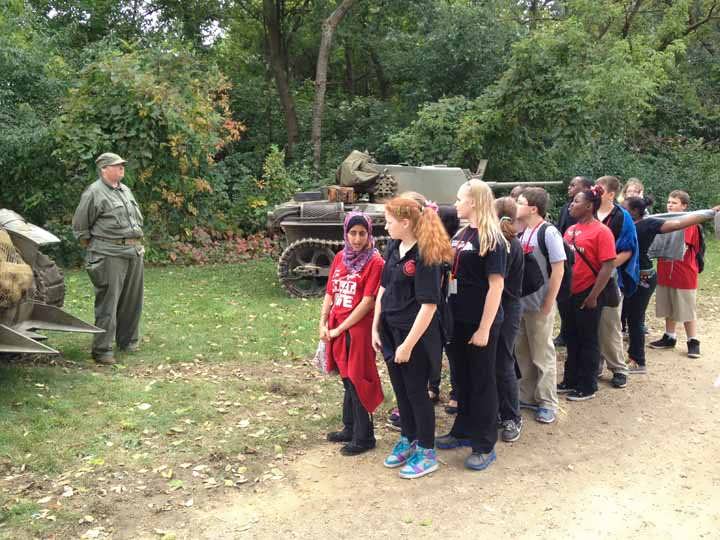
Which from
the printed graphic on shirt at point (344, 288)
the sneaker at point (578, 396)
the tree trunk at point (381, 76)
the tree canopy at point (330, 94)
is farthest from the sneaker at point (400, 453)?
the tree trunk at point (381, 76)

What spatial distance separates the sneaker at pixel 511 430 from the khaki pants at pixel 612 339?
62.2 inches

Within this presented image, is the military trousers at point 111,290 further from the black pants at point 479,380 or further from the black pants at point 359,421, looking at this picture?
the black pants at point 479,380

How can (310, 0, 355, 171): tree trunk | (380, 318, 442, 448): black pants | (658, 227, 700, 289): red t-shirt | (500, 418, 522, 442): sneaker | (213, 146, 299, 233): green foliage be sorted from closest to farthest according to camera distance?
(380, 318, 442, 448): black pants < (500, 418, 522, 442): sneaker < (658, 227, 700, 289): red t-shirt < (213, 146, 299, 233): green foliage < (310, 0, 355, 171): tree trunk

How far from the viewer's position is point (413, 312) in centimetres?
438

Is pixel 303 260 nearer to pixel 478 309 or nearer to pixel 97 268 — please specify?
pixel 97 268

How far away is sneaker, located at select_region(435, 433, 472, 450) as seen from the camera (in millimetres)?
5078

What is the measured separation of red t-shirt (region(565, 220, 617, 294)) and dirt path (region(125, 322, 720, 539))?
106 cm

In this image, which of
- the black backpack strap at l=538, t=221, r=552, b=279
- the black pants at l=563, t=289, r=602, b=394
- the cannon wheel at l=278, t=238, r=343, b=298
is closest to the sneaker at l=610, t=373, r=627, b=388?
the black pants at l=563, t=289, r=602, b=394

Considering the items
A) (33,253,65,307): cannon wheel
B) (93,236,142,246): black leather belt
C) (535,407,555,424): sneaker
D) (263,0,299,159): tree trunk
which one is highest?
(263,0,299,159): tree trunk

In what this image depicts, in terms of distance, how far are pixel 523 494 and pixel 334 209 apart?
22.8 ft

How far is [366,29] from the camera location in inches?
886

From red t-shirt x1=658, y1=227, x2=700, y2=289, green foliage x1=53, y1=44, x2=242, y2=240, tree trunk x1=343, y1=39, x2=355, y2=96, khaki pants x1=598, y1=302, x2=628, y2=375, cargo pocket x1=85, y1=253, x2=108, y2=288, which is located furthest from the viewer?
tree trunk x1=343, y1=39, x2=355, y2=96

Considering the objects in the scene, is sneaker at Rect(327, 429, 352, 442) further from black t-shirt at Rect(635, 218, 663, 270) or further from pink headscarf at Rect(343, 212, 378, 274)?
black t-shirt at Rect(635, 218, 663, 270)

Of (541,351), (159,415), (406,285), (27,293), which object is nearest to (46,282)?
(27,293)
